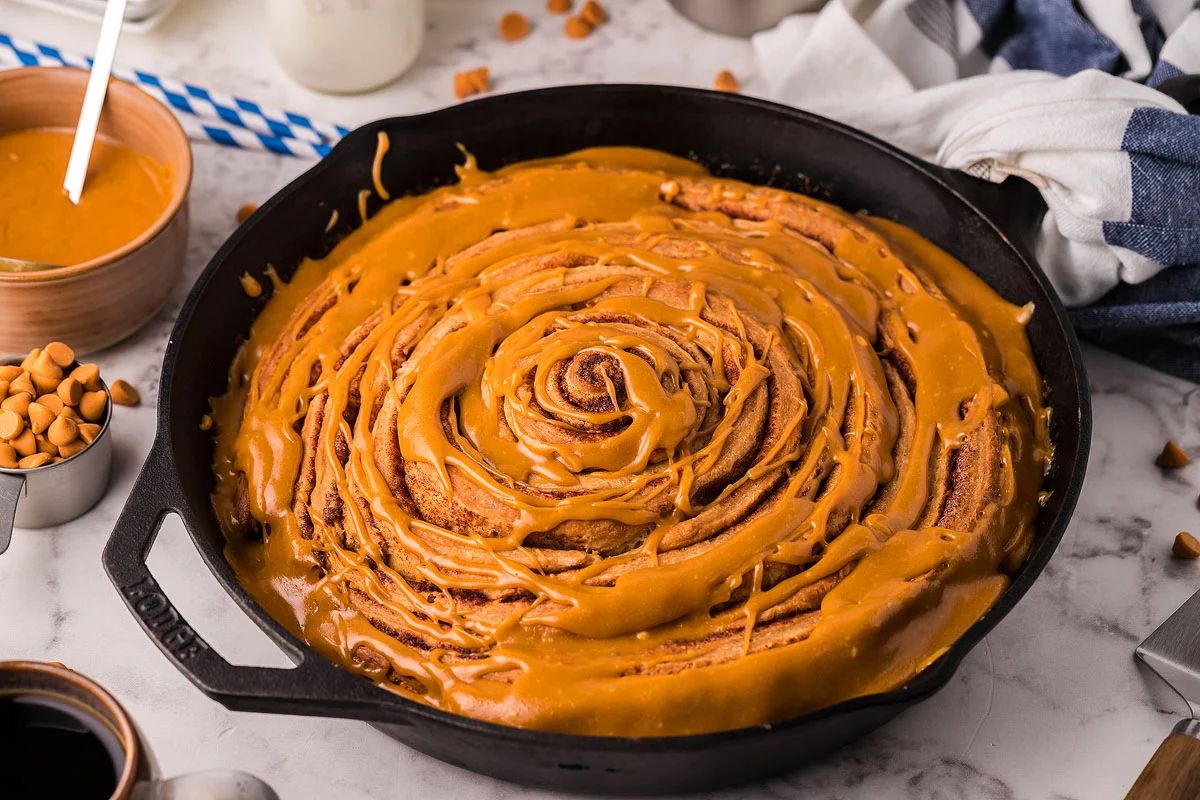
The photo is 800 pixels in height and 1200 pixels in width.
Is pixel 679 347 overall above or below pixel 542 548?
above

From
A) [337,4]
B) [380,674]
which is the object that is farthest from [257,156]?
[380,674]

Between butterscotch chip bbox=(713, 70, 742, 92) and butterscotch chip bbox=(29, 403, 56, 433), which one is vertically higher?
butterscotch chip bbox=(713, 70, 742, 92)

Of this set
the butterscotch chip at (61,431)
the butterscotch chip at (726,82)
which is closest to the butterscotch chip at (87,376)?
the butterscotch chip at (61,431)

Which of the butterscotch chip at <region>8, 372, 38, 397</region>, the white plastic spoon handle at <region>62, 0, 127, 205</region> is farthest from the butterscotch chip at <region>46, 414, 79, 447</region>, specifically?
the white plastic spoon handle at <region>62, 0, 127, 205</region>

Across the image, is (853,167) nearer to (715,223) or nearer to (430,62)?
(715,223)

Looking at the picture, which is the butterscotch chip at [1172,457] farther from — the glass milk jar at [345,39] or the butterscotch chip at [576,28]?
the glass milk jar at [345,39]

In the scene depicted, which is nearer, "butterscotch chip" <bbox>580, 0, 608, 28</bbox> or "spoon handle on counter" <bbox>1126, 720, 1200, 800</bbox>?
"spoon handle on counter" <bbox>1126, 720, 1200, 800</bbox>

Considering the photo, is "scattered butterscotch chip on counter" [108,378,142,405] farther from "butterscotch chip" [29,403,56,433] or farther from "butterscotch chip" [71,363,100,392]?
"butterscotch chip" [29,403,56,433]
